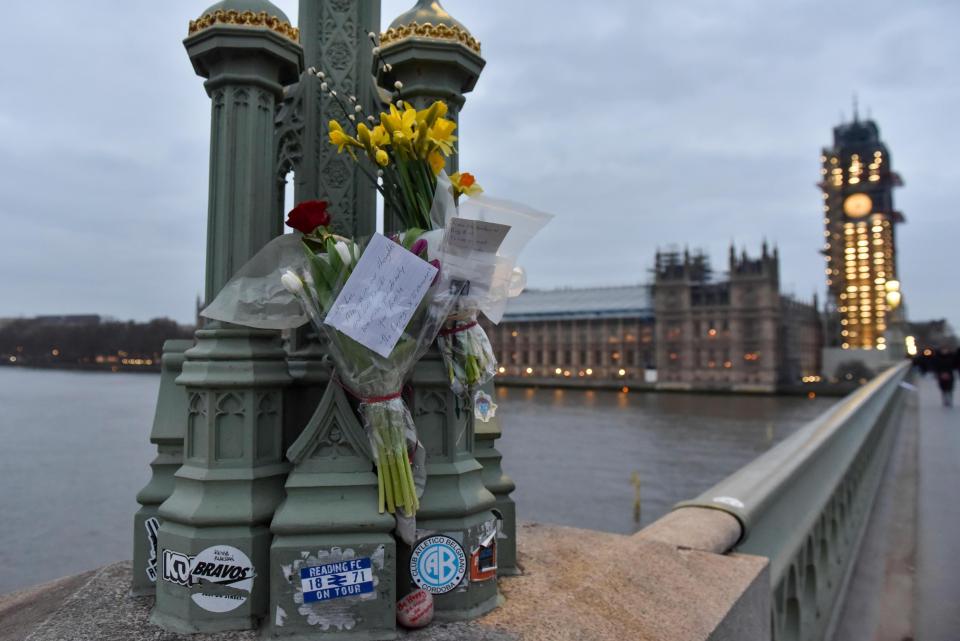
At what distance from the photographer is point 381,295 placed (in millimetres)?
2373

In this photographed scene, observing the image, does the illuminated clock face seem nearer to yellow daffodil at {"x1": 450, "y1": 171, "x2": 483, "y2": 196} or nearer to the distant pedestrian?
the distant pedestrian

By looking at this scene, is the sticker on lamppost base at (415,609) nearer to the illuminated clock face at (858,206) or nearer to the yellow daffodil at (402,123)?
the yellow daffodil at (402,123)

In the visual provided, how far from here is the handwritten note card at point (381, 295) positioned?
2340 millimetres

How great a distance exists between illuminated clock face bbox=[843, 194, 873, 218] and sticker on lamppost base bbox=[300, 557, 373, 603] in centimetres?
15299

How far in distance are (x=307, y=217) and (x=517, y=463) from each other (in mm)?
31449

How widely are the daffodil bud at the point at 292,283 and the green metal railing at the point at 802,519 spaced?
2.61 metres

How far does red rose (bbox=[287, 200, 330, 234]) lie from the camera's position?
2.46 meters

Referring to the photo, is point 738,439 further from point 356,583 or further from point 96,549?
point 356,583

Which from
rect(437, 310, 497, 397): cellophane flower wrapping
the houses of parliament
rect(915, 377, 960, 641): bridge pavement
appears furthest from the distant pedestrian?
the houses of parliament

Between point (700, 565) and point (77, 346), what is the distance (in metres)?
135

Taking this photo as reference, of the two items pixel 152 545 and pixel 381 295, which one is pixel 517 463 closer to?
pixel 152 545

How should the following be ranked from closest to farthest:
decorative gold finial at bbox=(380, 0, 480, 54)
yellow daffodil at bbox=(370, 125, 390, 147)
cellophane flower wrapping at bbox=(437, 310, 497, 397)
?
1. yellow daffodil at bbox=(370, 125, 390, 147)
2. cellophane flower wrapping at bbox=(437, 310, 497, 397)
3. decorative gold finial at bbox=(380, 0, 480, 54)

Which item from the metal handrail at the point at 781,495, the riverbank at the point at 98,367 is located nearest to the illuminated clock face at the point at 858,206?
the riverbank at the point at 98,367

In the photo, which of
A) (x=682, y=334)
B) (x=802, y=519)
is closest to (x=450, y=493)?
(x=802, y=519)
